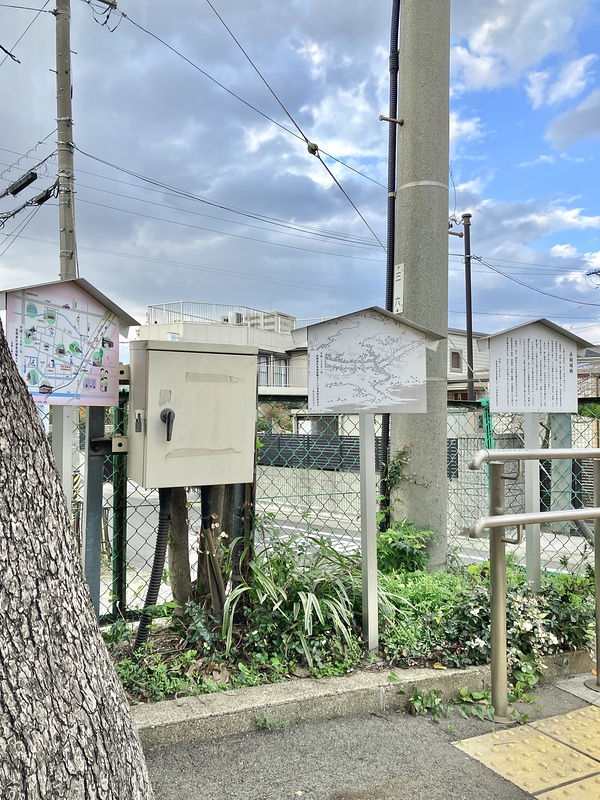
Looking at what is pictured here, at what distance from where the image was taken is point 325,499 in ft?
12.8

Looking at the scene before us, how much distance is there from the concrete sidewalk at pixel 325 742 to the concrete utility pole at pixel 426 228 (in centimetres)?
136

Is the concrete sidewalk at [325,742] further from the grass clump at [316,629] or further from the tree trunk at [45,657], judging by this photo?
the tree trunk at [45,657]

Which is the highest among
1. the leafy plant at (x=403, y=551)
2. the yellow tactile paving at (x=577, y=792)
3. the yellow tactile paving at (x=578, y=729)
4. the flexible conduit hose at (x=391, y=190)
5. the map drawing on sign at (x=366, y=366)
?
the flexible conduit hose at (x=391, y=190)

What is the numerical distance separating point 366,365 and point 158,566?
1446mm

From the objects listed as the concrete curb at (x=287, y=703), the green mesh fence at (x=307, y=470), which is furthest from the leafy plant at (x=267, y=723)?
the green mesh fence at (x=307, y=470)

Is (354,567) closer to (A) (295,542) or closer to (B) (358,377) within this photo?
(A) (295,542)

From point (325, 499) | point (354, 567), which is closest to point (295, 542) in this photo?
point (354, 567)

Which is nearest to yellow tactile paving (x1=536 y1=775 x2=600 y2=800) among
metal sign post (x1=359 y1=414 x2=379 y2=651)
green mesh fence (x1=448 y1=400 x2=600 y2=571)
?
metal sign post (x1=359 y1=414 x2=379 y2=651)

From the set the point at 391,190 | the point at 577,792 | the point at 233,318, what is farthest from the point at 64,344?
the point at 233,318

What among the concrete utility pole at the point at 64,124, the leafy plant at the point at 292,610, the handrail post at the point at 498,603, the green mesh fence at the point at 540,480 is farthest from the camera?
the concrete utility pole at the point at 64,124

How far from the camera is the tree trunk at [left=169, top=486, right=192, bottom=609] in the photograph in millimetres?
3105

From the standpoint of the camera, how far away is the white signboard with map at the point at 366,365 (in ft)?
9.80

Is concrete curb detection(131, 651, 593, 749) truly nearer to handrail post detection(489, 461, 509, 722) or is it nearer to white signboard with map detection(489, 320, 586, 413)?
handrail post detection(489, 461, 509, 722)

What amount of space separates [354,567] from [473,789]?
1334 mm
